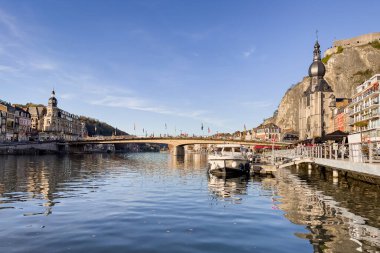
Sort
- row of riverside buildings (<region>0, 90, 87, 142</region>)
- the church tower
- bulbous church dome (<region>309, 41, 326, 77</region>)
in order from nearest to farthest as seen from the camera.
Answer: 1. row of riverside buildings (<region>0, 90, 87, 142</region>)
2. bulbous church dome (<region>309, 41, 326, 77</region>)
3. the church tower

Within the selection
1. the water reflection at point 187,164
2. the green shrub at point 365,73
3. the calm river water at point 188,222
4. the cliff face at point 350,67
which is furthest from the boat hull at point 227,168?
the green shrub at point 365,73

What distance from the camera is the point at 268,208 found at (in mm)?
19531

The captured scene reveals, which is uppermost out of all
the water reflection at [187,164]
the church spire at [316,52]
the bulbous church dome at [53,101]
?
the church spire at [316,52]

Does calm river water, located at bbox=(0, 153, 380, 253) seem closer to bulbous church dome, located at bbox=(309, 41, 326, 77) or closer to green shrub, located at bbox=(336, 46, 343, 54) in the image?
bulbous church dome, located at bbox=(309, 41, 326, 77)

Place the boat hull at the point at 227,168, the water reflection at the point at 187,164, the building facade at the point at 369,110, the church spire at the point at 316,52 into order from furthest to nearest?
the church spire at the point at 316,52 < the building facade at the point at 369,110 < the water reflection at the point at 187,164 < the boat hull at the point at 227,168

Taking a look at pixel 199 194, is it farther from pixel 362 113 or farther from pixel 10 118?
pixel 10 118

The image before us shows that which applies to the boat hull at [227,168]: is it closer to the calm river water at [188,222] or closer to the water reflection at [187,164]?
the calm river water at [188,222]

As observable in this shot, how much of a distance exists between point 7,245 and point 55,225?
10.3 ft

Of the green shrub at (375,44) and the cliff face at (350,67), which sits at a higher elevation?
the green shrub at (375,44)

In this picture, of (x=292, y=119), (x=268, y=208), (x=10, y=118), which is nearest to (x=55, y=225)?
(x=268, y=208)

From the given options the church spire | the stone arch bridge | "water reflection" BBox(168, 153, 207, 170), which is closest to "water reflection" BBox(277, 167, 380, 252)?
"water reflection" BBox(168, 153, 207, 170)

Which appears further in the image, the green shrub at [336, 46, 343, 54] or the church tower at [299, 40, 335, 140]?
the green shrub at [336, 46, 343, 54]

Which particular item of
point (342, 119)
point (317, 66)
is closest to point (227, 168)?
point (342, 119)

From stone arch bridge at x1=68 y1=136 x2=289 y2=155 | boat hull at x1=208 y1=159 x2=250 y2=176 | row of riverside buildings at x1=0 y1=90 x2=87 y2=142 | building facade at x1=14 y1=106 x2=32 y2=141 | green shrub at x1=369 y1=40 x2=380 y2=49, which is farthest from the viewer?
green shrub at x1=369 y1=40 x2=380 y2=49
